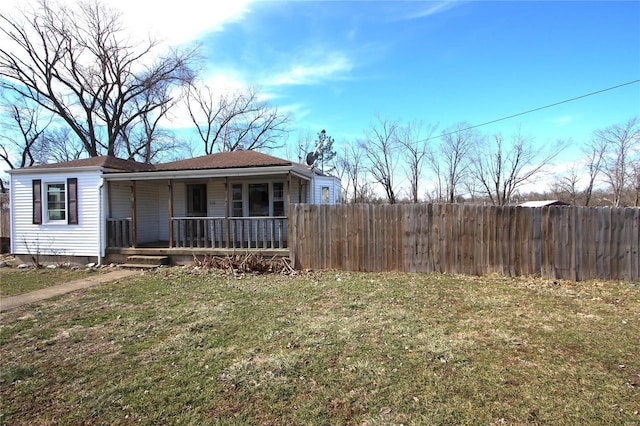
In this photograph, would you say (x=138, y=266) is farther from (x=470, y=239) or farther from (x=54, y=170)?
(x=470, y=239)

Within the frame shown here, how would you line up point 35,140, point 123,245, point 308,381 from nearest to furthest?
point 308,381 → point 123,245 → point 35,140

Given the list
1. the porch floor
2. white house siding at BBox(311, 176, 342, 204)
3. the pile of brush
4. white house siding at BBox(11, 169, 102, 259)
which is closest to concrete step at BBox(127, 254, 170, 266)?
the porch floor

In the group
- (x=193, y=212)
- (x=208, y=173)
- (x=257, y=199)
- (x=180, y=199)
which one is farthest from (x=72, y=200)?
(x=257, y=199)

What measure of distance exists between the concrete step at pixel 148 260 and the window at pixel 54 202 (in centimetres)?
238

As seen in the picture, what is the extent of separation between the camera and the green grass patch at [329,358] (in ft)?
9.16

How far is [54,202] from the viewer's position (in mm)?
10992

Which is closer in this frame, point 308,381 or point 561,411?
point 561,411

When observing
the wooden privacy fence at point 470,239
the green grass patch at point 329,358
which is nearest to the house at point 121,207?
the wooden privacy fence at point 470,239

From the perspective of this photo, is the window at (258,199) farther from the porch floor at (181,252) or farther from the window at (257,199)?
the porch floor at (181,252)

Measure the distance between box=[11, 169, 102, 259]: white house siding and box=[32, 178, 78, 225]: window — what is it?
117 mm

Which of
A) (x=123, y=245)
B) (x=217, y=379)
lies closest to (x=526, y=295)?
(x=217, y=379)

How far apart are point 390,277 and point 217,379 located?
526 cm

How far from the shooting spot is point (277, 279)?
316 inches

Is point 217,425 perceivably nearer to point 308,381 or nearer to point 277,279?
point 308,381
